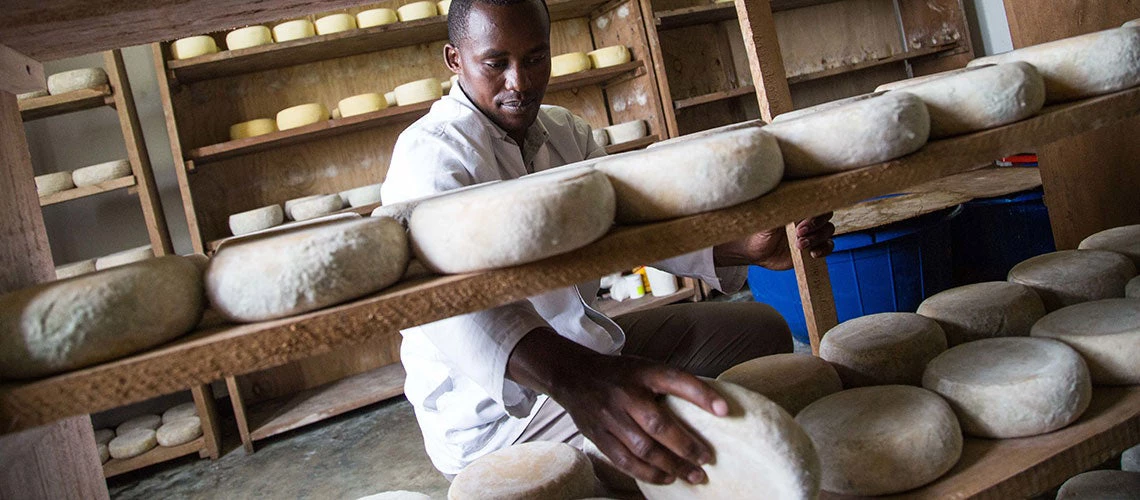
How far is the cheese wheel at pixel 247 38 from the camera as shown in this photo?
3164mm

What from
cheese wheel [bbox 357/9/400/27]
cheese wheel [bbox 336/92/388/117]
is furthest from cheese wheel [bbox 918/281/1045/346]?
cheese wheel [bbox 357/9/400/27]

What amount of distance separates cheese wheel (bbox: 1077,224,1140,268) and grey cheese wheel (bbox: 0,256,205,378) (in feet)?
5.91

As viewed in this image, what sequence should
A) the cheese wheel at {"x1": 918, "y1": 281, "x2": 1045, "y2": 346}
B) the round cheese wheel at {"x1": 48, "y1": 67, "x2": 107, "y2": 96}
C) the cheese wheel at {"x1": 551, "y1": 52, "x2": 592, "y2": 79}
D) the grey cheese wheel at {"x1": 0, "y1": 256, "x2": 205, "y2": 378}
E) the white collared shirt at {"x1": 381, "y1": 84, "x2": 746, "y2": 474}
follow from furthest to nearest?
the cheese wheel at {"x1": 551, "y1": 52, "x2": 592, "y2": 79}
the round cheese wheel at {"x1": 48, "y1": 67, "x2": 107, "y2": 96}
the white collared shirt at {"x1": 381, "y1": 84, "x2": 746, "y2": 474}
the cheese wheel at {"x1": 918, "y1": 281, "x2": 1045, "y2": 346}
the grey cheese wheel at {"x1": 0, "y1": 256, "x2": 205, "y2": 378}

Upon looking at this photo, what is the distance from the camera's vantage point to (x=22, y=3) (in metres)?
0.89

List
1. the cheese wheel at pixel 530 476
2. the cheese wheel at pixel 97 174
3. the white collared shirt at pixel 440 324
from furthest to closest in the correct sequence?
the cheese wheel at pixel 97 174
the white collared shirt at pixel 440 324
the cheese wheel at pixel 530 476

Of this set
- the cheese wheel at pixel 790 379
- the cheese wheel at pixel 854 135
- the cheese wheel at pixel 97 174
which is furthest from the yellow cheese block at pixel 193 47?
the cheese wheel at pixel 854 135

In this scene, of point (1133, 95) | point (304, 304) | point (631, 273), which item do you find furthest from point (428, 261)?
point (631, 273)

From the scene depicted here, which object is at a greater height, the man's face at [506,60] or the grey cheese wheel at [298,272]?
the man's face at [506,60]

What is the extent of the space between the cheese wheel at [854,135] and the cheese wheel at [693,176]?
0.25 feet

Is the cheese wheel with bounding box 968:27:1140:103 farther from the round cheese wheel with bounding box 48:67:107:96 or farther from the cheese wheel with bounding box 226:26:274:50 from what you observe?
the round cheese wheel with bounding box 48:67:107:96

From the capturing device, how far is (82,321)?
709 millimetres

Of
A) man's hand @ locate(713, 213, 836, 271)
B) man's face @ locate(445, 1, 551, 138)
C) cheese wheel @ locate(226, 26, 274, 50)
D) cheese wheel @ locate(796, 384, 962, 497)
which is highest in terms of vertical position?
cheese wheel @ locate(226, 26, 274, 50)

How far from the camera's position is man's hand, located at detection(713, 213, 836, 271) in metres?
1.64

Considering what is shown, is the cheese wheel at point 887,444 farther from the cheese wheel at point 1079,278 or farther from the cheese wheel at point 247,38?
the cheese wheel at point 247,38
